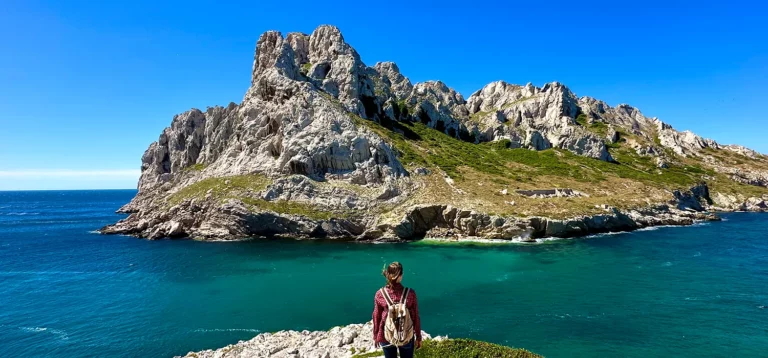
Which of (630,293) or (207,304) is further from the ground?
(630,293)

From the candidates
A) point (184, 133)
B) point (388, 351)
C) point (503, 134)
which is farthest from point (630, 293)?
point (184, 133)

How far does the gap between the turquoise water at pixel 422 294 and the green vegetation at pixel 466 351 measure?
37.6ft

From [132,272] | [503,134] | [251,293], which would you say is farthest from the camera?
[503,134]

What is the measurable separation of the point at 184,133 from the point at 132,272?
10411 cm

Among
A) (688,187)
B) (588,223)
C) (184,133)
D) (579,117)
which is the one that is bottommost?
(588,223)

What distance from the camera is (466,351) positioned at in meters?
16.2

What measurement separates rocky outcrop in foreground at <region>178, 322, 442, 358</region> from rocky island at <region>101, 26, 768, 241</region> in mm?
47080

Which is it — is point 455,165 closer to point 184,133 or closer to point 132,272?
point 132,272

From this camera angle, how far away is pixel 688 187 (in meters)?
116

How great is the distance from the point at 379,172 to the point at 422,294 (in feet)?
158

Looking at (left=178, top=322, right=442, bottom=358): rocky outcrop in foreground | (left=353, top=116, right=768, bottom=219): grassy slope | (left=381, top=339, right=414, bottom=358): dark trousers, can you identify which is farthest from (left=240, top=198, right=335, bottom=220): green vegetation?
(left=381, top=339, right=414, bottom=358): dark trousers

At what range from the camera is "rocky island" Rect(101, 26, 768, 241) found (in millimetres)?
74938

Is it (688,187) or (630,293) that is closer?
(630,293)

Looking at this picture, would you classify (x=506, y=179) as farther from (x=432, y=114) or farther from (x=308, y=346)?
(x=308, y=346)
